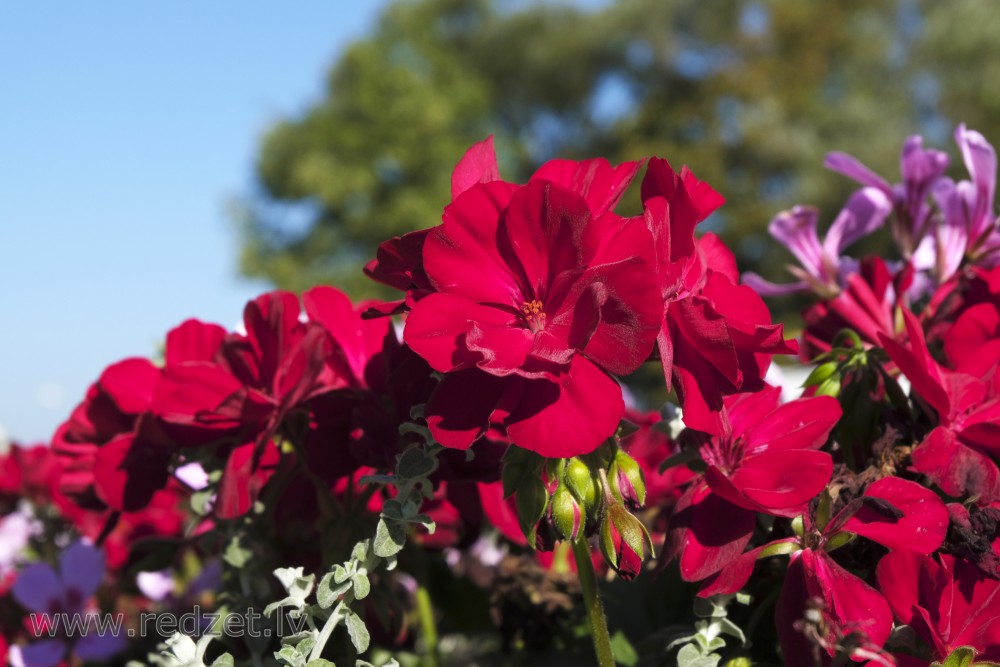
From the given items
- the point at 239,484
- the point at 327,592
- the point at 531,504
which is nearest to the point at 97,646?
the point at 239,484

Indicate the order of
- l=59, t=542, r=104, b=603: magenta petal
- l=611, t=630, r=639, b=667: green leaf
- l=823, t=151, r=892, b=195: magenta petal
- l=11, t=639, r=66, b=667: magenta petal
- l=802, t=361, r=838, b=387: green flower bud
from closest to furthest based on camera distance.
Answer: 1. l=802, t=361, r=838, b=387: green flower bud
2. l=611, t=630, r=639, b=667: green leaf
3. l=823, t=151, r=892, b=195: magenta petal
4. l=11, t=639, r=66, b=667: magenta petal
5. l=59, t=542, r=104, b=603: magenta petal

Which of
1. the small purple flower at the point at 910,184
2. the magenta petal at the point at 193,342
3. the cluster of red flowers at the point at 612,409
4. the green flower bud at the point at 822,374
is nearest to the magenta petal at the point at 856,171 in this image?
the small purple flower at the point at 910,184

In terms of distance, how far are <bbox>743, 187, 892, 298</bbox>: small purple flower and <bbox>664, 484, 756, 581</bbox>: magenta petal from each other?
0.39 meters

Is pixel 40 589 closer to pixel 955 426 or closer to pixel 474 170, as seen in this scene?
pixel 474 170

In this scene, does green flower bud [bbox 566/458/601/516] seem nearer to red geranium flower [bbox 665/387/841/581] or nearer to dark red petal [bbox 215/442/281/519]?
red geranium flower [bbox 665/387/841/581]

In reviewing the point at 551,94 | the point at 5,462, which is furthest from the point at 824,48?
the point at 5,462

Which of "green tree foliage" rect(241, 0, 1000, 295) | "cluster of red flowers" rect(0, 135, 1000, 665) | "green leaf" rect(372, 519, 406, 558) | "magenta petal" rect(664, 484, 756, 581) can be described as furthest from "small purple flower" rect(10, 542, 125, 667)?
"green tree foliage" rect(241, 0, 1000, 295)

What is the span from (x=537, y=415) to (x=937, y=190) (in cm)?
65

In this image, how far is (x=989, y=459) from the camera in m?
0.75

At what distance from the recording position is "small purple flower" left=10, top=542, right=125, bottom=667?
1.21 m

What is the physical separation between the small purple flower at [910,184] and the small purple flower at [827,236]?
0.02 metres

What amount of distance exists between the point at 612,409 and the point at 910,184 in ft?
2.09

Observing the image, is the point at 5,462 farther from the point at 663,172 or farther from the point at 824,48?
the point at 824,48

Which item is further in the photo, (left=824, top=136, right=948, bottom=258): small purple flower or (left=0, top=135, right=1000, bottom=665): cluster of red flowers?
(left=824, top=136, right=948, bottom=258): small purple flower
